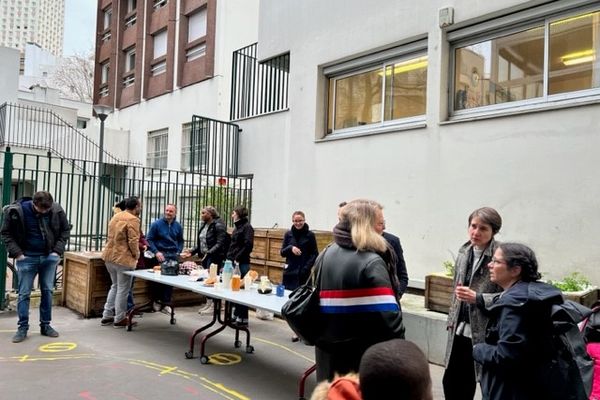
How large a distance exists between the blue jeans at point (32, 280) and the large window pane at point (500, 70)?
572 cm

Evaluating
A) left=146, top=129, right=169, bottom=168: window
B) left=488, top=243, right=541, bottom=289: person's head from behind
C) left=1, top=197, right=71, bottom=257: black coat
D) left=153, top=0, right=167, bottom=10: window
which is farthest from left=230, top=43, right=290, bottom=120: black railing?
left=153, top=0, right=167, bottom=10: window

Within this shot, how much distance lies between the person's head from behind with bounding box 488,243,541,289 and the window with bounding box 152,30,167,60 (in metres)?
19.5

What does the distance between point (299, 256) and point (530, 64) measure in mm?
3805

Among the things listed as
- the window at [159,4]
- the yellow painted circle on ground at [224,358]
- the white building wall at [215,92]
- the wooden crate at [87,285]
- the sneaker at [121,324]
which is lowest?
the yellow painted circle on ground at [224,358]

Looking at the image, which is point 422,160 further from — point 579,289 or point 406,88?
point 579,289

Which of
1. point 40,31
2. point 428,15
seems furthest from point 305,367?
point 40,31

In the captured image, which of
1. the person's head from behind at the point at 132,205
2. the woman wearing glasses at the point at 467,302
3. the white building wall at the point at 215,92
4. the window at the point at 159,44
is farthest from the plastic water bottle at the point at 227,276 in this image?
the window at the point at 159,44

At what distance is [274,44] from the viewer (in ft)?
30.3

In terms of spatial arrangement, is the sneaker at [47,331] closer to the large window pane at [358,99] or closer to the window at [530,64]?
the large window pane at [358,99]

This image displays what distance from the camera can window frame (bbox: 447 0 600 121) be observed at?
213 inches

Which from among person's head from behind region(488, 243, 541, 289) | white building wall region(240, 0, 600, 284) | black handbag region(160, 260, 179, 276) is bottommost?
black handbag region(160, 260, 179, 276)

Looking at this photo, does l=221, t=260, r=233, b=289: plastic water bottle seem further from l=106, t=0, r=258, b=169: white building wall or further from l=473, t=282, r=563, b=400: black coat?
l=106, t=0, r=258, b=169: white building wall

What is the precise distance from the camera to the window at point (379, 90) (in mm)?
7121

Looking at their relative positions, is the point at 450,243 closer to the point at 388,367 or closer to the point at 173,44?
the point at 388,367
